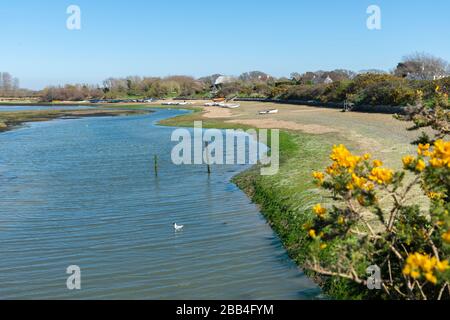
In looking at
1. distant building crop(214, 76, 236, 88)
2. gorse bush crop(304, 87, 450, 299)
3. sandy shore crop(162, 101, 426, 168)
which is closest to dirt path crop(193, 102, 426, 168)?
sandy shore crop(162, 101, 426, 168)

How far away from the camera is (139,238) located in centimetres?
1666

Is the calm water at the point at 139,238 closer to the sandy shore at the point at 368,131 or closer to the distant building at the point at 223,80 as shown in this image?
the sandy shore at the point at 368,131

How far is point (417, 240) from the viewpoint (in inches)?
313

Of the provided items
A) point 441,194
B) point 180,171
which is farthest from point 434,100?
point 180,171

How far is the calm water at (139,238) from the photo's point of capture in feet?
40.9

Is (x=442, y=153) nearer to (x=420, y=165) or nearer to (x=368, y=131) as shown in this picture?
(x=420, y=165)

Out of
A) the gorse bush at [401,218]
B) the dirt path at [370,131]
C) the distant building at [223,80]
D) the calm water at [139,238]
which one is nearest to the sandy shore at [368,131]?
the dirt path at [370,131]

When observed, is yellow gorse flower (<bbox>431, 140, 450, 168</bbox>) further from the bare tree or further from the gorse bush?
the bare tree

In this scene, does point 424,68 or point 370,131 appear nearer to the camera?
point 370,131

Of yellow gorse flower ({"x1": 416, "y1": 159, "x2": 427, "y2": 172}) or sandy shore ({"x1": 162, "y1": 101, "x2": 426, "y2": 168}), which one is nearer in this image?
yellow gorse flower ({"x1": 416, "y1": 159, "x2": 427, "y2": 172})

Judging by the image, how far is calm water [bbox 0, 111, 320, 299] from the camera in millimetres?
12453

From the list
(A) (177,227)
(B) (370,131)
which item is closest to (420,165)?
(A) (177,227)

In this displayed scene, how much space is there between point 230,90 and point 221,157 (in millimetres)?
122904
